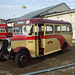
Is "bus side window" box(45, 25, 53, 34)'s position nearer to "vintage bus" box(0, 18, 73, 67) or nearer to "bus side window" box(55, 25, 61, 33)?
"vintage bus" box(0, 18, 73, 67)

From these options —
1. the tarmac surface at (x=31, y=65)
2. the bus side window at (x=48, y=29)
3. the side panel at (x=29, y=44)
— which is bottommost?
the tarmac surface at (x=31, y=65)

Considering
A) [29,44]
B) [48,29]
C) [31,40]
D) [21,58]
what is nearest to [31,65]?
[21,58]

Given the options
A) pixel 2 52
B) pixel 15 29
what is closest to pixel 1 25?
pixel 15 29

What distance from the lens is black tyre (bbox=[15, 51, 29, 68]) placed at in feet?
17.4

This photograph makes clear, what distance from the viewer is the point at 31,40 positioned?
20.2 ft

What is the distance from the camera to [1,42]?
18.6 ft

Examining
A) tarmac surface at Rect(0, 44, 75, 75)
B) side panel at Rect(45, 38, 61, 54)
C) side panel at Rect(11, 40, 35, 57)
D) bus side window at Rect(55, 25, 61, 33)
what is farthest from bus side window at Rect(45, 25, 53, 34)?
tarmac surface at Rect(0, 44, 75, 75)

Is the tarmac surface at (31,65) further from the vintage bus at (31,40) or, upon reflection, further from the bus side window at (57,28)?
the bus side window at (57,28)

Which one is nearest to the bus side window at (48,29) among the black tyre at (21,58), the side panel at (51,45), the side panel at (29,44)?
the side panel at (51,45)

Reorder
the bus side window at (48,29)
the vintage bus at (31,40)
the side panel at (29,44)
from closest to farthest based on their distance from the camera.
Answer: the vintage bus at (31,40)
the side panel at (29,44)
the bus side window at (48,29)

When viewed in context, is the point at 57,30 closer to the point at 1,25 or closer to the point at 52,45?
the point at 52,45

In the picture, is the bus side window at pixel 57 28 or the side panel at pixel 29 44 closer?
the side panel at pixel 29 44

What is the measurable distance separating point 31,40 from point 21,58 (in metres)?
1.22

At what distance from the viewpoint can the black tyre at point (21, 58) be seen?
5.31 m
